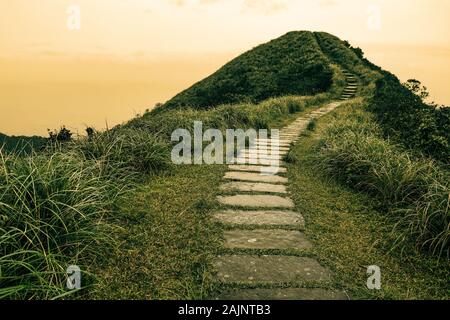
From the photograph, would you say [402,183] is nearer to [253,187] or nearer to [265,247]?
[253,187]

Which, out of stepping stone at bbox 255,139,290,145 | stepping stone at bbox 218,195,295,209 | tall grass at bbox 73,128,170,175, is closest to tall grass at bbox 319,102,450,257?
stepping stone at bbox 218,195,295,209

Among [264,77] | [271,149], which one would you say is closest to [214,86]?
[264,77]

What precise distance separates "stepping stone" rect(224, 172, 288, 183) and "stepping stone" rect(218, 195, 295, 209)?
2.27 ft

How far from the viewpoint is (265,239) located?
3.52 meters

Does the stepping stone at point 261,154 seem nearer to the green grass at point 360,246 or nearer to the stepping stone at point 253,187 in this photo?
the green grass at point 360,246

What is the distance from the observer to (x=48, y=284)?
2586 millimetres

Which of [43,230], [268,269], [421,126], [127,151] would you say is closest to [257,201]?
[268,269]

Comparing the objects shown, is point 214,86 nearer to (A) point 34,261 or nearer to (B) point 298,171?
(B) point 298,171

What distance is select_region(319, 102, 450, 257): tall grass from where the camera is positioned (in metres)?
3.61

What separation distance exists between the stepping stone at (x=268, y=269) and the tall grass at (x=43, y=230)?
974mm

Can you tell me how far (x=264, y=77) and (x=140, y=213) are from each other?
29.3 meters

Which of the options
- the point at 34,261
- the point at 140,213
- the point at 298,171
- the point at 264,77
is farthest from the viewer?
the point at 264,77

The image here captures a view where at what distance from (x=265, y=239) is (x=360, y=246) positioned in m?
0.86

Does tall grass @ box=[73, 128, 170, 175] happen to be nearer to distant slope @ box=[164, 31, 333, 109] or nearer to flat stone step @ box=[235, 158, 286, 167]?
flat stone step @ box=[235, 158, 286, 167]
